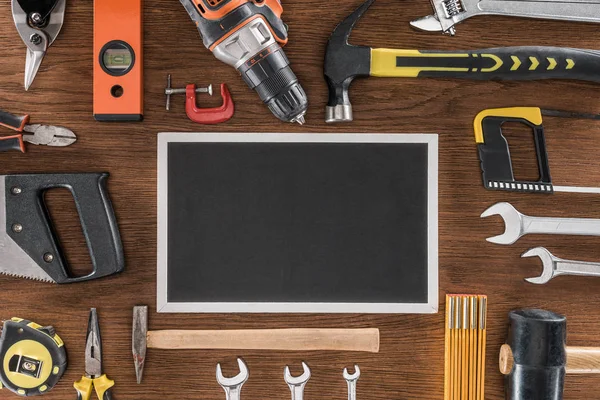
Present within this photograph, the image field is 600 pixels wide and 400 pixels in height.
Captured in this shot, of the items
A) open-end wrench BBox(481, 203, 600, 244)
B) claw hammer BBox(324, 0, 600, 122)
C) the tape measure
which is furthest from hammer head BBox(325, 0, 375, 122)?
the tape measure

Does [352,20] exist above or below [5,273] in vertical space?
above

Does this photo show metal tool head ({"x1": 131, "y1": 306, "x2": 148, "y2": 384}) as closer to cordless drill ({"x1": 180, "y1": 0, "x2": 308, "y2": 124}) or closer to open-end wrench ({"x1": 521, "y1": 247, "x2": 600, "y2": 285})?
cordless drill ({"x1": 180, "y1": 0, "x2": 308, "y2": 124})

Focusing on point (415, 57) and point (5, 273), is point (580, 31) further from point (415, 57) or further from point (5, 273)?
point (5, 273)

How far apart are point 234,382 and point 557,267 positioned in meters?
Result: 0.68

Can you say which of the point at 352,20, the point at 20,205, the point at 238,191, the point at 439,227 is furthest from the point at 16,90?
the point at 439,227

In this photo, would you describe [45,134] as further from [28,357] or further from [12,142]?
[28,357]

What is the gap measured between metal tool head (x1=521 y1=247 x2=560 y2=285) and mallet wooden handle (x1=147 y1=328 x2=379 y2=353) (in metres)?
0.34

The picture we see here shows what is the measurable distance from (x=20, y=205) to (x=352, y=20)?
73 centimetres

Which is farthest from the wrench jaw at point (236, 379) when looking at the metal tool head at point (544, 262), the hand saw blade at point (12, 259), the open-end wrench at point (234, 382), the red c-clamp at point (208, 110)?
the metal tool head at point (544, 262)

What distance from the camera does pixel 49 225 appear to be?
3.17ft

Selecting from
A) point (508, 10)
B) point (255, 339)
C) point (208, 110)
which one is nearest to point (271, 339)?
point (255, 339)

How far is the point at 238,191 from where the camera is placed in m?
0.99

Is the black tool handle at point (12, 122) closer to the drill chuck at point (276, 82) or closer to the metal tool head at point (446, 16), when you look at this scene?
the drill chuck at point (276, 82)

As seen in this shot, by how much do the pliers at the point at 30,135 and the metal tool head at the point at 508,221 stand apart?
0.84 m
